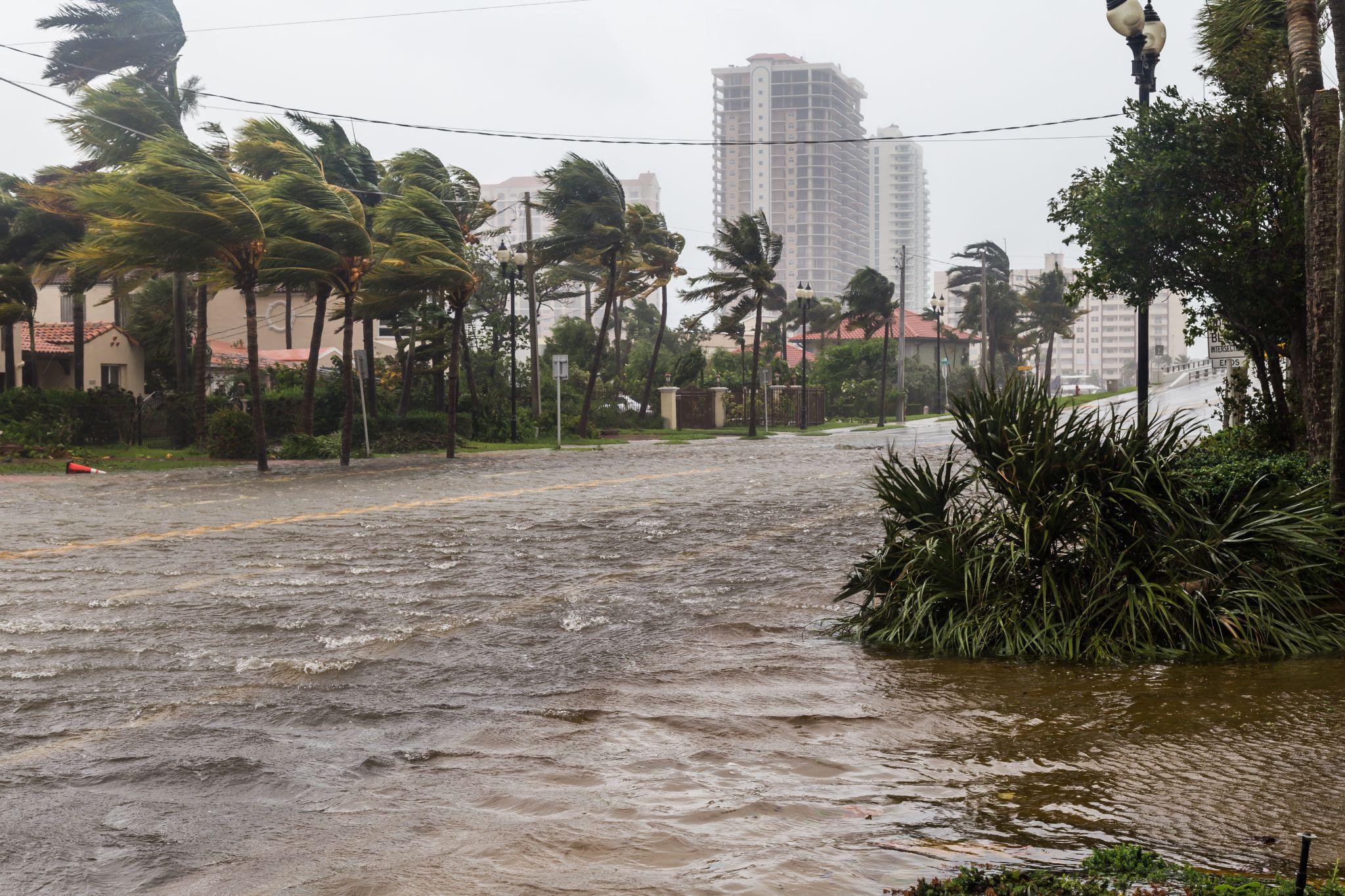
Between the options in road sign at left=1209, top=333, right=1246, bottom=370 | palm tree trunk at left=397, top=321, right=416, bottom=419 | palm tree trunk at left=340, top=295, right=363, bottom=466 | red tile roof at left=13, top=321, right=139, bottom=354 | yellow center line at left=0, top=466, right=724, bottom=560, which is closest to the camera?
yellow center line at left=0, top=466, right=724, bottom=560

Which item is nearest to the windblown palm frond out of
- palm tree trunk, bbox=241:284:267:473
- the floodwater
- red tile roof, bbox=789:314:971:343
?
palm tree trunk, bbox=241:284:267:473

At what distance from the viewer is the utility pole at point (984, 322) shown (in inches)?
337

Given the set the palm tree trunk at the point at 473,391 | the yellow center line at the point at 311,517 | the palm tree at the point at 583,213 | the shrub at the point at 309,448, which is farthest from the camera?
the palm tree at the point at 583,213

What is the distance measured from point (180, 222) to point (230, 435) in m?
7.11

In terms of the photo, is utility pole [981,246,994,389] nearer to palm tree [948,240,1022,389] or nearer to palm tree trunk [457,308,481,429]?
palm tree [948,240,1022,389]

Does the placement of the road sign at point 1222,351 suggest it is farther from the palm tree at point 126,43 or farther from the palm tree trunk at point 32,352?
the palm tree trunk at point 32,352

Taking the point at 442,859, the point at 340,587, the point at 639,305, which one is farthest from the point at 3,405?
the point at 639,305

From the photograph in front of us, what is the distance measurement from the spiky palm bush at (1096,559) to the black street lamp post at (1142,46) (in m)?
5.39

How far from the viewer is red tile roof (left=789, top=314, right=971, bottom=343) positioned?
91125mm

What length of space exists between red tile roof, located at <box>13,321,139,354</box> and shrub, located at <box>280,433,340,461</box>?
1606 centimetres

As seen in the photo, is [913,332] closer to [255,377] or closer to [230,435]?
[230,435]

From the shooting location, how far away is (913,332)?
92062 millimetres

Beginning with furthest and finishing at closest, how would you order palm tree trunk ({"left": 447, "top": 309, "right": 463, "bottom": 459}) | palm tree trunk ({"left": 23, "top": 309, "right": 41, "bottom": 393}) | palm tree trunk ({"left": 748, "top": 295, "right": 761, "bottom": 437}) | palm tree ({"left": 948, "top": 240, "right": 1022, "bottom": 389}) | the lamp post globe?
palm tree ({"left": 948, "top": 240, "right": 1022, "bottom": 389}), palm tree trunk ({"left": 748, "top": 295, "right": 761, "bottom": 437}), palm tree trunk ({"left": 23, "top": 309, "right": 41, "bottom": 393}), palm tree trunk ({"left": 447, "top": 309, "right": 463, "bottom": 459}), the lamp post globe

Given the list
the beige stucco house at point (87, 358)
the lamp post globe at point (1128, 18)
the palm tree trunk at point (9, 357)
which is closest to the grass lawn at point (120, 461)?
the palm tree trunk at point (9, 357)
